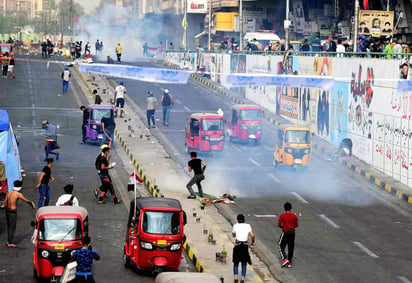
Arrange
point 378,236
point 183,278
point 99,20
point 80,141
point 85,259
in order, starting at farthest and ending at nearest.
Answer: point 99,20 < point 80,141 < point 378,236 < point 85,259 < point 183,278

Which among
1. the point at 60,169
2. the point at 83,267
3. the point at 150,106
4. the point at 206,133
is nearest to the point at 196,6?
the point at 150,106

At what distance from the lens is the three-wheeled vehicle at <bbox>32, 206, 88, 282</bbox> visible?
17.2m

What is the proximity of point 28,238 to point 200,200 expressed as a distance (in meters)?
6.79

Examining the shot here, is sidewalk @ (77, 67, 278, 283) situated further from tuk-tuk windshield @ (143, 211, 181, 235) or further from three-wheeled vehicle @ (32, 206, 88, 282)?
three-wheeled vehicle @ (32, 206, 88, 282)

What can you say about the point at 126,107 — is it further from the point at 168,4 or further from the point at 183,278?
the point at 168,4

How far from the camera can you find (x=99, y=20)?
15212cm

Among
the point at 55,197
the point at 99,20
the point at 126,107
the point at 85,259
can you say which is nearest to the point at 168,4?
the point at 99,20

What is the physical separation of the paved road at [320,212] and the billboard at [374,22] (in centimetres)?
672

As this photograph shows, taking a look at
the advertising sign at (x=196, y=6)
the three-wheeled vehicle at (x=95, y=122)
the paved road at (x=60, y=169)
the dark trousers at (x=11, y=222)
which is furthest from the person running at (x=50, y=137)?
the advertising sign at (x=196, y=6)

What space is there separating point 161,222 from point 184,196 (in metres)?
8.83

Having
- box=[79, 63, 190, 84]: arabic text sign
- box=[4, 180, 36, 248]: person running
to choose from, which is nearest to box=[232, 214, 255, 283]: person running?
box=[79, 63, 190, 84]: arabic text sign

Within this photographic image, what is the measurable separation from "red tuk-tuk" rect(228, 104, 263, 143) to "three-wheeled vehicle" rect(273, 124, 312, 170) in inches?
234

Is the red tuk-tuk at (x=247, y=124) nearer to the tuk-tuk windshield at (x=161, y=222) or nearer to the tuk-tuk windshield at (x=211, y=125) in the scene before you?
the tuk-tuk windshield at (x=211, y=125)

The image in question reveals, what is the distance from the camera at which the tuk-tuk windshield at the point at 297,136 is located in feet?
112
